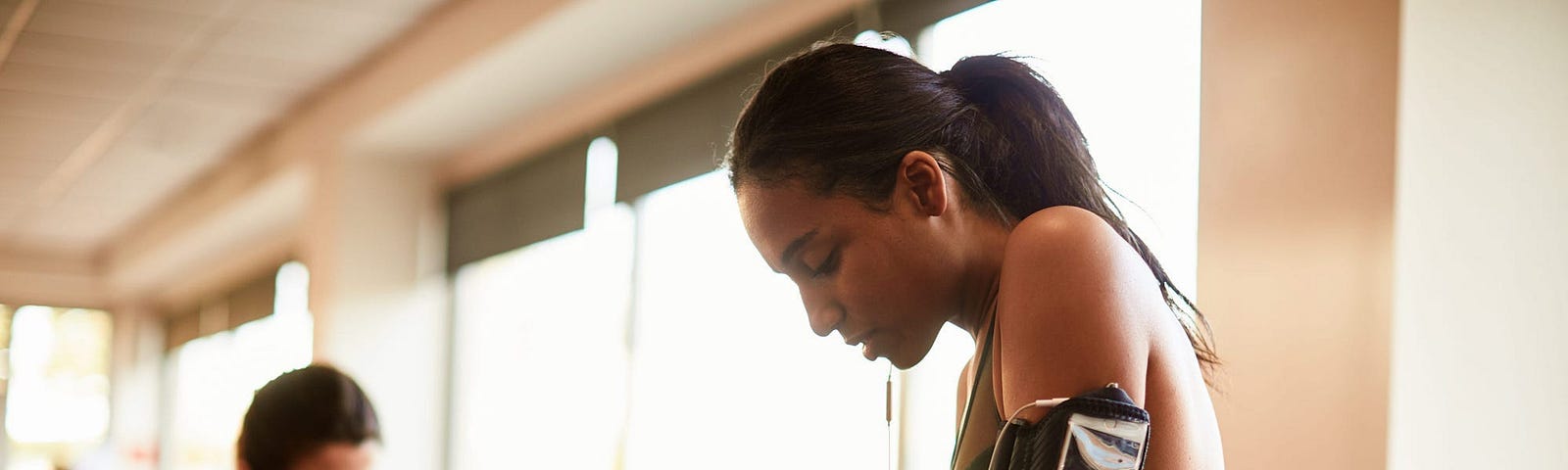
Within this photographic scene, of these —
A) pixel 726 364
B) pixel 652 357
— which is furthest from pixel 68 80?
pixel 726 364

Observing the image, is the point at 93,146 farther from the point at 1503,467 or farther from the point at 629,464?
the point at 1503,467

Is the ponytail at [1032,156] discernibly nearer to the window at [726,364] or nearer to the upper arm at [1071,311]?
the upper arm at [1071,311]

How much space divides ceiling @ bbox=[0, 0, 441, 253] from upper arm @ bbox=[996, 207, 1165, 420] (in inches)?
175

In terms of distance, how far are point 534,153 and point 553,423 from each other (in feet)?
3.35

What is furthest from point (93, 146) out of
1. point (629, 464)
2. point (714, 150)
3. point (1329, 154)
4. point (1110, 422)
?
point (1110, 422)

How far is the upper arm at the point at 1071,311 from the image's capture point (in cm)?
84

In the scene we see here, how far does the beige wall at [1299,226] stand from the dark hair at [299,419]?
4.25 ft

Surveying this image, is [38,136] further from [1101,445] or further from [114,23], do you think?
[1101,445]

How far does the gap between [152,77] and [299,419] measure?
4650 mm

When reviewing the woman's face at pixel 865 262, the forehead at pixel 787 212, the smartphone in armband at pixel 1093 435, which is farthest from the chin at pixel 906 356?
the smartphone in armband at pixel 1093 435

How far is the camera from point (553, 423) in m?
5.73

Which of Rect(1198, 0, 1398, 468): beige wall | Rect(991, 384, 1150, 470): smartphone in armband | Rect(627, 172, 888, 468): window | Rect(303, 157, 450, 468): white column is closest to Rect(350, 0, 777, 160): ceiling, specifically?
Rect(303, 157, 450, 468): white column

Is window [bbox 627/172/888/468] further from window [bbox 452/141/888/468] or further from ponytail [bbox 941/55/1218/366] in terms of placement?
ponytail [bbox 941/55/1218/366]

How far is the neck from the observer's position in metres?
1.02
